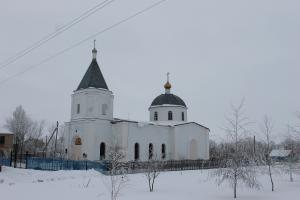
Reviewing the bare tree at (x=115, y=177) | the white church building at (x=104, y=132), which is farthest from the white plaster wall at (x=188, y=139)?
the bare tree at (x=115, y=177)

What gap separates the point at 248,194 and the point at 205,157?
2701 cm

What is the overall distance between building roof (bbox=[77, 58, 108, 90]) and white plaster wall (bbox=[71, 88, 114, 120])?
64cm

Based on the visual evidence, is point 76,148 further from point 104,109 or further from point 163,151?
point 163,151

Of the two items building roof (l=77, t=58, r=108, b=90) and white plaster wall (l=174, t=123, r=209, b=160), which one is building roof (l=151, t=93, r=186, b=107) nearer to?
white plaster wall (l=174, t=123, r=209, b=160)

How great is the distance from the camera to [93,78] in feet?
115

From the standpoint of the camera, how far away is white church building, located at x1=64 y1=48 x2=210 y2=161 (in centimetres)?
3403

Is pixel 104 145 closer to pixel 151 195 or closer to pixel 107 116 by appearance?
pixel 107 116

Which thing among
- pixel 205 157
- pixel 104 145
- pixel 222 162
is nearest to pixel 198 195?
pixel 222 162

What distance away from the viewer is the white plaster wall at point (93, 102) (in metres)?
34.4

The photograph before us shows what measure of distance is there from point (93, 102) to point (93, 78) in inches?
103

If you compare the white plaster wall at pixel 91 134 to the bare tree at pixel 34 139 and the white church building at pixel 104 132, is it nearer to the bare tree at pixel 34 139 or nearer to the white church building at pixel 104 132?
the white church building at pixel 104 132

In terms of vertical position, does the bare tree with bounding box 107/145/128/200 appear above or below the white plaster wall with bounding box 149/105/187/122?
below

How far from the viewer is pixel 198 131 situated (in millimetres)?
42219

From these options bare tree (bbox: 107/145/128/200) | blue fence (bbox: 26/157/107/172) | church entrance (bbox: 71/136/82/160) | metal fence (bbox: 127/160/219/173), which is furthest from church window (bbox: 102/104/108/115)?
bare tree (bbox: 107/145/128/200)
